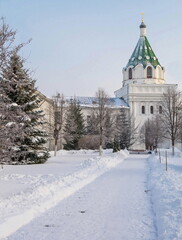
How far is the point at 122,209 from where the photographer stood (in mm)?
8586

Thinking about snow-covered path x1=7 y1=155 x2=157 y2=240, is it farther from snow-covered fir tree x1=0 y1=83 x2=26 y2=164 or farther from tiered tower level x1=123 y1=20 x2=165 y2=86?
tiered tower level x1=123 y1=20 x2=165 y2=86

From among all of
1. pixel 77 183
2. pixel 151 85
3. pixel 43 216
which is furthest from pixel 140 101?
pixel 43 216

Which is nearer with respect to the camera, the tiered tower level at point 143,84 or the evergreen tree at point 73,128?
the evergreen tree at point 73,128

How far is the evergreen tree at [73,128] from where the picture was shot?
157 ft

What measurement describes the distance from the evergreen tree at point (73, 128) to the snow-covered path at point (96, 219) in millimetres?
36019

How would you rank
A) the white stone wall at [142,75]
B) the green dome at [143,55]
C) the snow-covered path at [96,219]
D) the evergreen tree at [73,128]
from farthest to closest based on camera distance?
1. the green dome at [143,55]
2. the white stone wall at [142,75]
3. the evergreen tree at [73,128]
4. the snow-covered path at [96,219]

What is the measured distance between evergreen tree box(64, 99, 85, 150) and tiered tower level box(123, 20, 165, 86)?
2935cm

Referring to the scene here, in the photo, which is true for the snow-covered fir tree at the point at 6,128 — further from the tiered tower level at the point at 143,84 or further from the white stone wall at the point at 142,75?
the white stone wall at the point at 142,75

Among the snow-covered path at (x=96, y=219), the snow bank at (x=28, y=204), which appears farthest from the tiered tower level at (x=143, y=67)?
the snow-covered path at (x=96, y=219)

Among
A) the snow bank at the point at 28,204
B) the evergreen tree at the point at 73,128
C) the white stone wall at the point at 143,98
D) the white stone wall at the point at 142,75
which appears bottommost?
the snow bank at the point at 28,204

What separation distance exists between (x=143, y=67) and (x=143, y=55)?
10.4 ft

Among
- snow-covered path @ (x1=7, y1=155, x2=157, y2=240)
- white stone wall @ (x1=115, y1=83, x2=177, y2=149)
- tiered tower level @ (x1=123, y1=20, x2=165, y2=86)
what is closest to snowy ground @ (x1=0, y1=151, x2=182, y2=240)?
snow-covered path @ (x1=7, y1=155, x2=157, y2=240)

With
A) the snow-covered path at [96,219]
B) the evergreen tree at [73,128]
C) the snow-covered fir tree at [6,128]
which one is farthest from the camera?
the evergreen tree at [73,128]

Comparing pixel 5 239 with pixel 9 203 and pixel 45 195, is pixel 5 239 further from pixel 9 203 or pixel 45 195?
pixel 45 195
